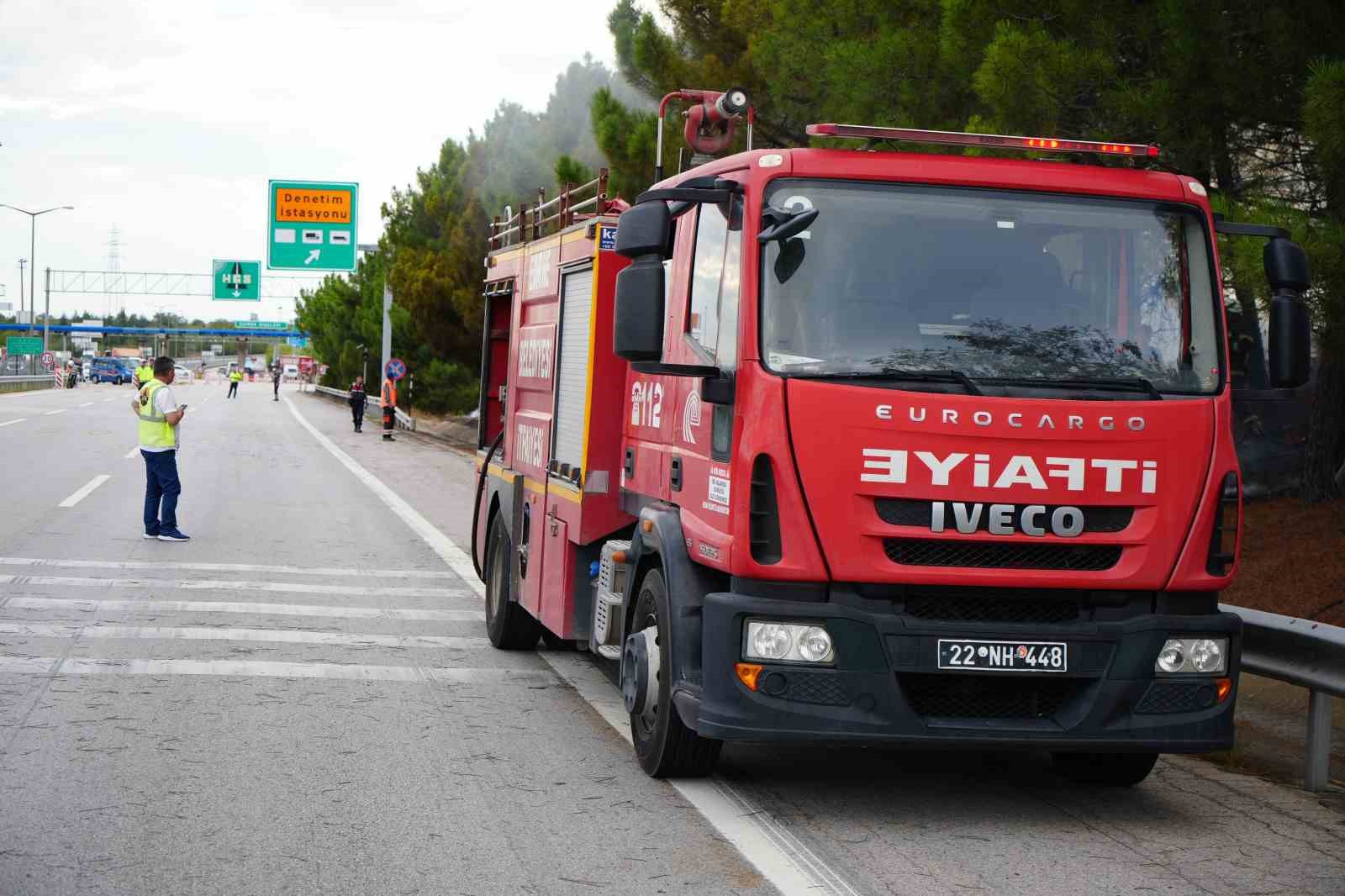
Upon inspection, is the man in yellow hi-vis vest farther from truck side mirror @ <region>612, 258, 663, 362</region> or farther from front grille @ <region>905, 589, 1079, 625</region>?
front grille @ <region>905, 589, 1079, 625</region>

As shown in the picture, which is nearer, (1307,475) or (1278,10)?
(1278,10)

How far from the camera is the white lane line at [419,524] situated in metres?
15.0

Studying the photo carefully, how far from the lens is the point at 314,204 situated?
45.2 m

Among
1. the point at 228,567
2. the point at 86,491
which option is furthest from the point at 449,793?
the point at 86,491

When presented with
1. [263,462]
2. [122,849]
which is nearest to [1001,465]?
[122,849]

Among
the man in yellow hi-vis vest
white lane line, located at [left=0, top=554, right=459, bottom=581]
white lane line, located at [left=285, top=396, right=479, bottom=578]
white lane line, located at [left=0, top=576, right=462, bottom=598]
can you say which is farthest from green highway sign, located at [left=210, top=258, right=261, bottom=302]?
white lane line, located at [left=0, top=576, right=462, bottom=598]

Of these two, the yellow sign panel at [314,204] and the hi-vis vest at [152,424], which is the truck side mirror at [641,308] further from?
the yellow sign panel at [314,204]

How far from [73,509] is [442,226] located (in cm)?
2642

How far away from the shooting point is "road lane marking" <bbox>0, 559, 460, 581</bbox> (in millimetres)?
13734

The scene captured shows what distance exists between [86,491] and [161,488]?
5645 millimetres

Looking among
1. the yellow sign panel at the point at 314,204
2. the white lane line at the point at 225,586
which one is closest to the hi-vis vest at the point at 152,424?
the white lane line at the point at 225,586

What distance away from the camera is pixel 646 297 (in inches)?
251

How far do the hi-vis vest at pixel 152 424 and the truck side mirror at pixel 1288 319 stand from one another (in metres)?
11.9

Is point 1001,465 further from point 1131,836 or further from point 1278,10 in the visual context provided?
point 1278,10
